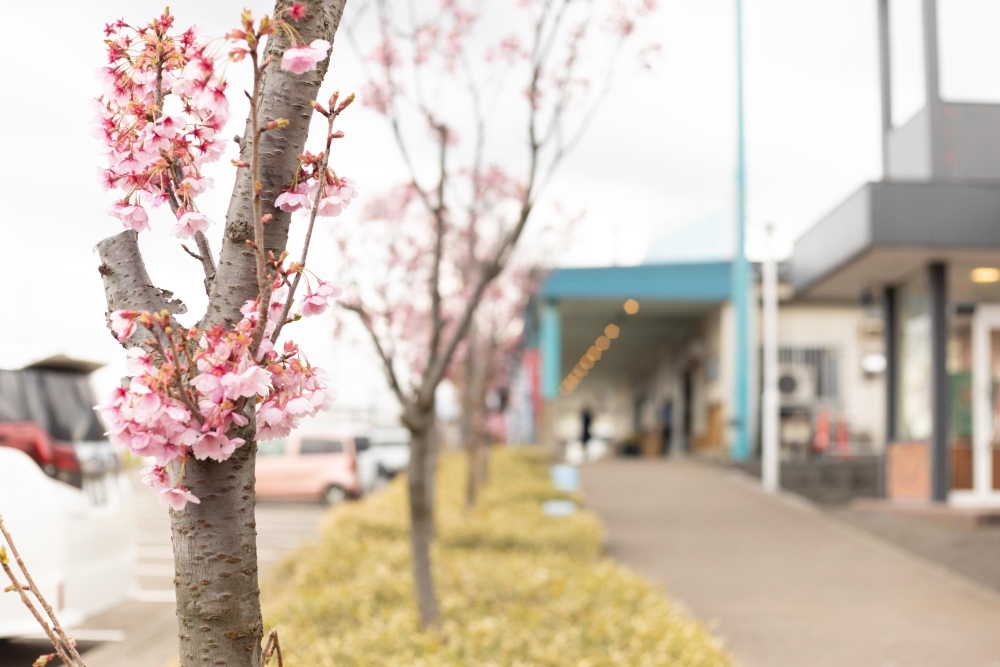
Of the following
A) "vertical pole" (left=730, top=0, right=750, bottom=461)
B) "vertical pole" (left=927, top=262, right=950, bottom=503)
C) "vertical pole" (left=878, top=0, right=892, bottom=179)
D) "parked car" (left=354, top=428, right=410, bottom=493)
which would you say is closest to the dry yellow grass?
"vertical pole" (left=927, top=262, right=950, bottom=503)

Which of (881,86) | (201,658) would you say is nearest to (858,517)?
(881,86)

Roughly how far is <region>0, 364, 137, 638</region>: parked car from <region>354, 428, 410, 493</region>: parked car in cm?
1306

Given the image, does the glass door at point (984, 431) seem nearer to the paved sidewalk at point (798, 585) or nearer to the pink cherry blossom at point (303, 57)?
the paved sidewalk at point (798, 585)

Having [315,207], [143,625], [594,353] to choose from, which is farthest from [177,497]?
[594,353]

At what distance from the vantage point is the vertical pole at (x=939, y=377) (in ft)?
42.9

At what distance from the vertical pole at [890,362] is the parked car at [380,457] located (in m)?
8.36

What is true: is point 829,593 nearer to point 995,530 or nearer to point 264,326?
point 995,530

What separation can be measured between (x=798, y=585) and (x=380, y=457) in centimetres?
1505

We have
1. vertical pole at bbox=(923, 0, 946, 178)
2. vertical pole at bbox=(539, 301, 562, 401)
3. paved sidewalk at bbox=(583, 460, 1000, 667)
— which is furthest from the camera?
vertical pole at bbox=(539, 301, 562, 401)

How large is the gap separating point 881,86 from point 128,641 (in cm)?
1185

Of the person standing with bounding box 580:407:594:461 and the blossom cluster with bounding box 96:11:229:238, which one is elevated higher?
the blossom cluster with bounding box 96:11:229:238

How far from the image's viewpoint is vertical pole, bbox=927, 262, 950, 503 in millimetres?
13062

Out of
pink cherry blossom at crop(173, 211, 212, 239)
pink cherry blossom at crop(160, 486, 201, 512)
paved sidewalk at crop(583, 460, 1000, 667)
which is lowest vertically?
paved sidewalk at crop(583, 460, 1000, 667)

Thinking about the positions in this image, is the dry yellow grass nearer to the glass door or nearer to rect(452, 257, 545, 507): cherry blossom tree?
rect(452, 257, 545, 507): cherry blossom tree
